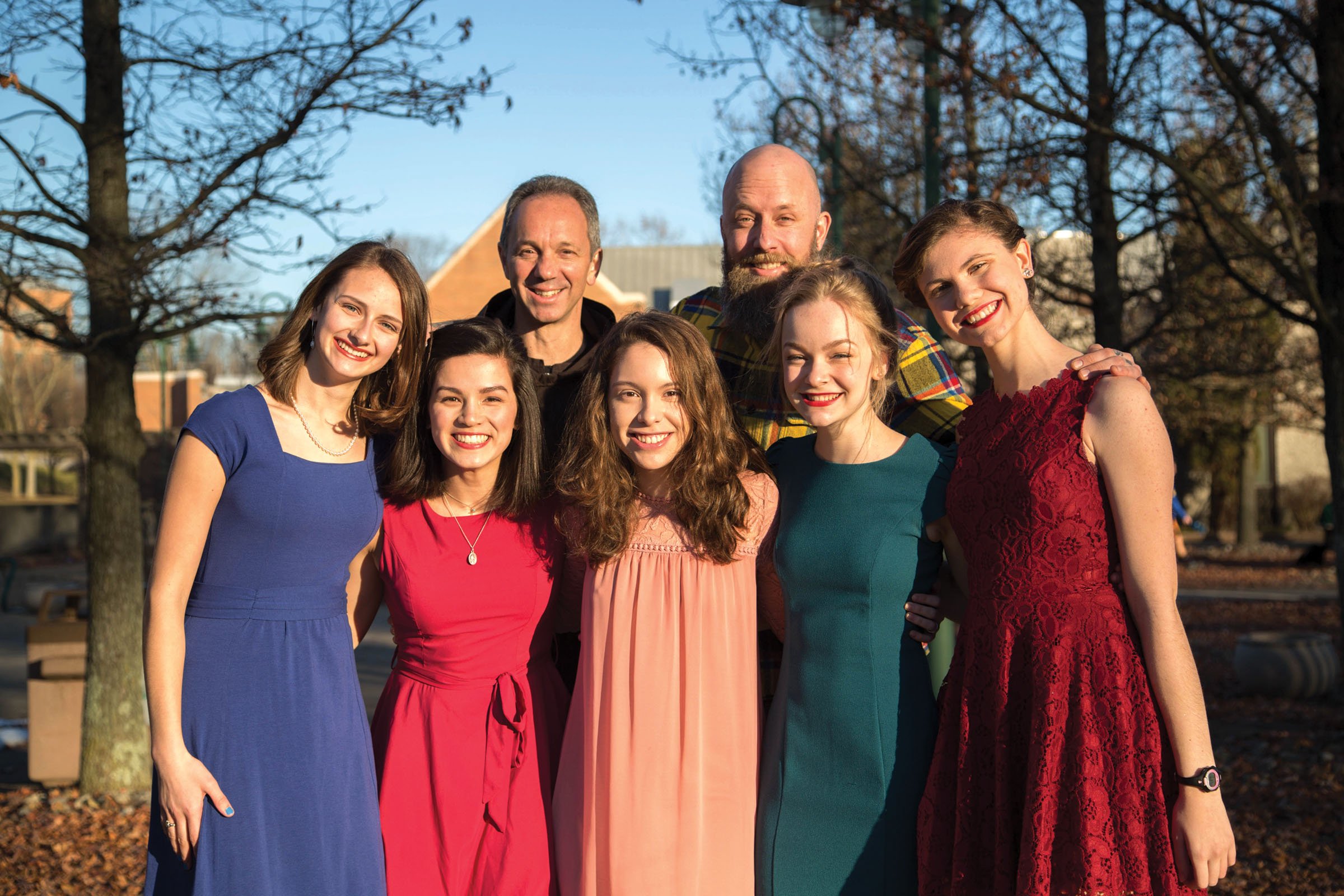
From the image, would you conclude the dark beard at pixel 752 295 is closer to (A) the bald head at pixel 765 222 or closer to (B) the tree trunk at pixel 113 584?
(A) the bald head at pixel 765 222

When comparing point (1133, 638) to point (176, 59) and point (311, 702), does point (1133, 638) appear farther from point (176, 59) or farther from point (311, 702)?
point (176, 59)

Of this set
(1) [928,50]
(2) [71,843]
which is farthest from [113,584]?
(1) [928,50]

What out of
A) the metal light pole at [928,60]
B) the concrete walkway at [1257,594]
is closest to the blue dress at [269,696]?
the metal light pole at [928,60]

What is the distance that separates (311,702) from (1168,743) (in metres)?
2.04

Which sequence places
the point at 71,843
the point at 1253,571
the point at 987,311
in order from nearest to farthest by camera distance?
the point at 987,311 → the point at 71,843 → the point at 1253,571

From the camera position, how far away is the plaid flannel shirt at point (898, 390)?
141 inches

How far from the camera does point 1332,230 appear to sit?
634cm

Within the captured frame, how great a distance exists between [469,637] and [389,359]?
2.60 feet

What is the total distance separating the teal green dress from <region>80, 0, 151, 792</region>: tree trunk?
4755 mm

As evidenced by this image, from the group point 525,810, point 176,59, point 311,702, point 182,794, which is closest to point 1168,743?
point 525,810

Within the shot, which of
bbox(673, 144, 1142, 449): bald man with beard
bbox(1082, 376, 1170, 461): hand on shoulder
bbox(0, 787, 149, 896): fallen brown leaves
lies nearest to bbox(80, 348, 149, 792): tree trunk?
bbox(0, 787, 149, 896): fallen brown leaves

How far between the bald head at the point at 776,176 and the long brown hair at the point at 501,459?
109 cm

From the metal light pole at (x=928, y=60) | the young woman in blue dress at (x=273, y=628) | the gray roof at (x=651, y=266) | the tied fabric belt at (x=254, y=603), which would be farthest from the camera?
the gray roof at (x=651, y=266)

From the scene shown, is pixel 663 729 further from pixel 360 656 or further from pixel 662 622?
pixel 360 656
